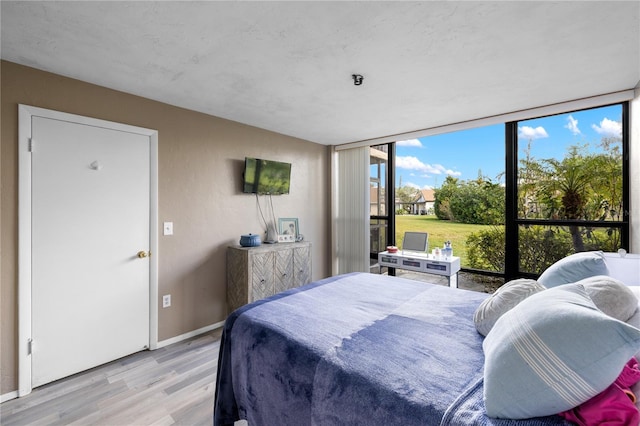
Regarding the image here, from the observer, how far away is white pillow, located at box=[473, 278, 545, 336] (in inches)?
53.7

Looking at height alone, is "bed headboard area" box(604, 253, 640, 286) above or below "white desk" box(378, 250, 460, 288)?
above

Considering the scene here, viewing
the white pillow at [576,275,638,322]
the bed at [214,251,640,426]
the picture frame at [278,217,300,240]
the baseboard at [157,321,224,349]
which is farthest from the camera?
the picture frame at [278,217,300,240]

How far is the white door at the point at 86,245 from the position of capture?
2203mm

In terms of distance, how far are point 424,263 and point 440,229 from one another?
0.82m

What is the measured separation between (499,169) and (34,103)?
176 inches

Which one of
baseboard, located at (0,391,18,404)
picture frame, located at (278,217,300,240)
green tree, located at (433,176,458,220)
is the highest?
green tree, located at (433,176,458,220)

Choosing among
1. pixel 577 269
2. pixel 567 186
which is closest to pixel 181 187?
pixel 577 269

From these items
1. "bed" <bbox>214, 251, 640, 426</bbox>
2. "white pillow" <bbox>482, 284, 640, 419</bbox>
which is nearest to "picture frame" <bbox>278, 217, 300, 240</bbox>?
"bed" <bbox>214, 251, 640, 426</bbox>

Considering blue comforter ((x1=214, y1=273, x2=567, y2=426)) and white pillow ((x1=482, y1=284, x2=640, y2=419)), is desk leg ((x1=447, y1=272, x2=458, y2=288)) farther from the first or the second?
white pillow ((x1=482, y1=284, x2=640, y2=419))

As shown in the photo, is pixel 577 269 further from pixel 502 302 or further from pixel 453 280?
pixel 453 280

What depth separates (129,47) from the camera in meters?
1.92

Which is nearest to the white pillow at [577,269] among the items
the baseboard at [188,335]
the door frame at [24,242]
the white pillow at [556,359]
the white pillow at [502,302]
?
the white pillow at [502,302]

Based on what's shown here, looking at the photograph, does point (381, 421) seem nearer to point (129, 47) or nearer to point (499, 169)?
point (129, 47)

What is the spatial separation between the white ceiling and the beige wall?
168 mm
